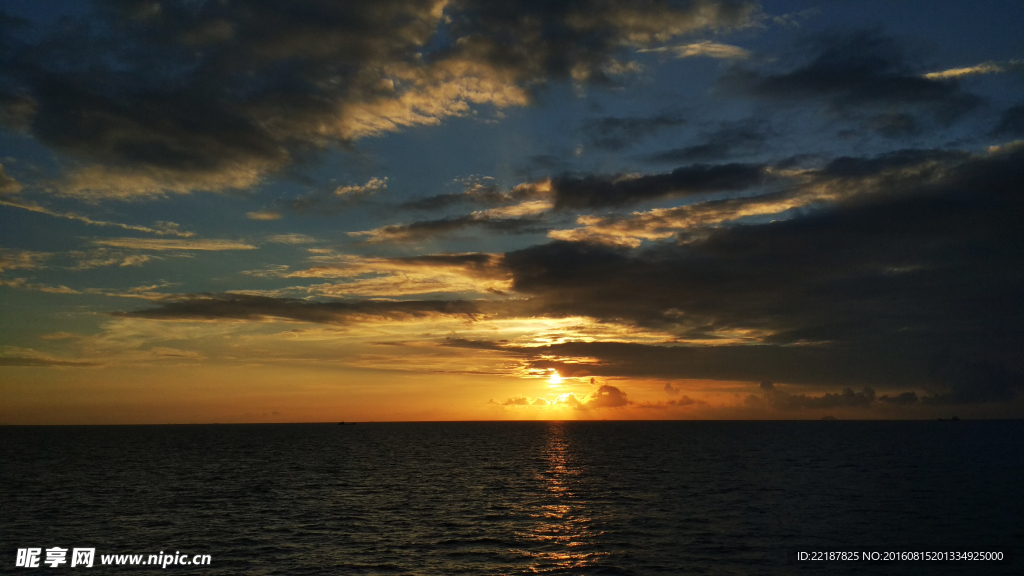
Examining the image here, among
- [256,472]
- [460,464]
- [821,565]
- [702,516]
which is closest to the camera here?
[821,565]

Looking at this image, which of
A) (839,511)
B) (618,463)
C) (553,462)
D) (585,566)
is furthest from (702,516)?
(553,462)

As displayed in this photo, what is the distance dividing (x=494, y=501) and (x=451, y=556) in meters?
23.7

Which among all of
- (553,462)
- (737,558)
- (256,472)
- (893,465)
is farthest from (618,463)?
(737,558)

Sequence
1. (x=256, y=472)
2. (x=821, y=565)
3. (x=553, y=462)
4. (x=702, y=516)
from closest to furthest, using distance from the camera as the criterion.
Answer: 1. (x=821, y=565)
2. (x=702, y=516)
3. (x=256, y=472)
4. (x=553, y=462)

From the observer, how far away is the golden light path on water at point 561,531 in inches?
1543

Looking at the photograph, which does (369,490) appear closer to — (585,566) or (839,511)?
(585,566)

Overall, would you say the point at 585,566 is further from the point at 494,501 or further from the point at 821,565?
the point at 494,501

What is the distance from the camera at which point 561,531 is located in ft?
158

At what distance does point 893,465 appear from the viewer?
9919 centimetres

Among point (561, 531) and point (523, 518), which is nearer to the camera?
point (561, 531)

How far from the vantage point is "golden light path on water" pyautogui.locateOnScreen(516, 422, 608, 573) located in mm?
39188

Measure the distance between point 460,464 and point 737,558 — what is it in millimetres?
74181

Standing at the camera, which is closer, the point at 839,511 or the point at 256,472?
the point at 839,511

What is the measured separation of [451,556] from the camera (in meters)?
40.1
